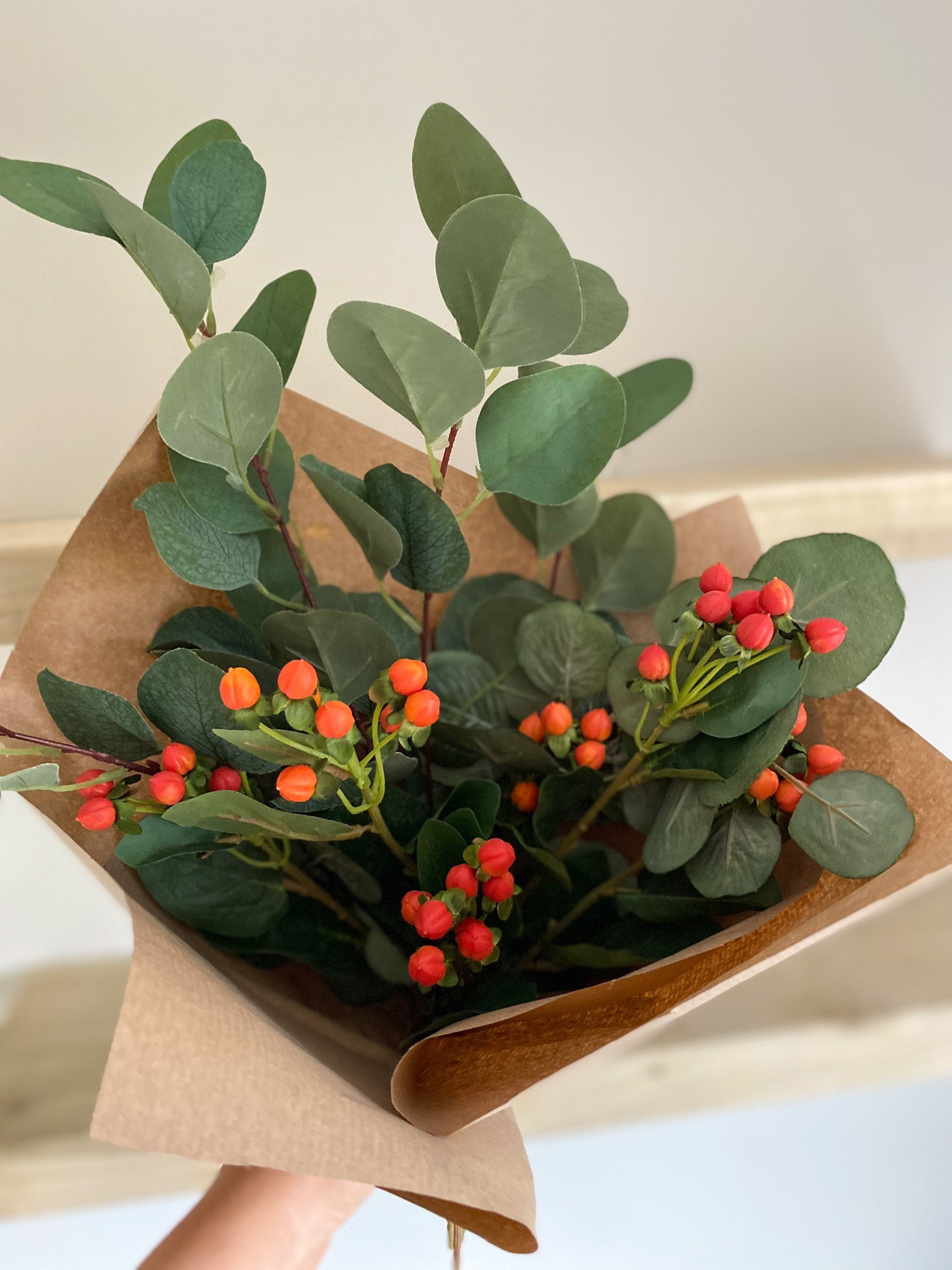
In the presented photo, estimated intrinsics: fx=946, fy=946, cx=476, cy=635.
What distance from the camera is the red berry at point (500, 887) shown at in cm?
27

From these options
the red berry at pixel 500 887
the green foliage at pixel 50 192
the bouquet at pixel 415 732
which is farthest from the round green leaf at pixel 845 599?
the green foliage at pixel 50 192

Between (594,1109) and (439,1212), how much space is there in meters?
0.41

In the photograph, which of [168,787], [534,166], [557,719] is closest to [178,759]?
[168,787]

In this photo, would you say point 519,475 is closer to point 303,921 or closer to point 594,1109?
point 303,921

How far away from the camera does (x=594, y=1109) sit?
2.07ft

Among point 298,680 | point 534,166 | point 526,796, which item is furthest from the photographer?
point 534,166

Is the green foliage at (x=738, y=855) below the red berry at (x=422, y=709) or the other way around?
below

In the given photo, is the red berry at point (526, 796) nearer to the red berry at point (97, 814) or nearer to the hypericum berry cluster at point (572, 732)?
the hypericum berry cluster at point (572, 732)

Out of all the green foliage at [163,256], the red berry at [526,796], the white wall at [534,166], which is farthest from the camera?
the white wall at [534,166]

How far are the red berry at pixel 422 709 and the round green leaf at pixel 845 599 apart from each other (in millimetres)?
108

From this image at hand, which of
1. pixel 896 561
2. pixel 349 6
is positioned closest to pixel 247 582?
pixel 349 6

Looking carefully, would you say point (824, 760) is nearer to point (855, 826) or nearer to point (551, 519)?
point (855, 826)

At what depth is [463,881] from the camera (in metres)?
0.26

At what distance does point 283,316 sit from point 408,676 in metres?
0.12
